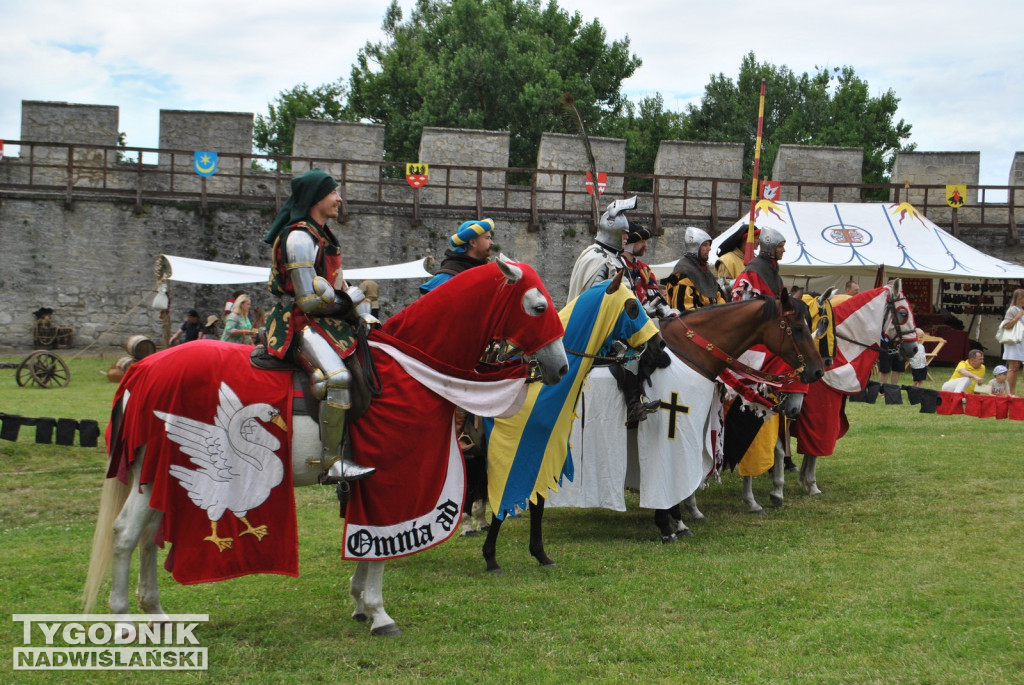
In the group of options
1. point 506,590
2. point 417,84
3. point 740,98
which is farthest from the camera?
point 740,98

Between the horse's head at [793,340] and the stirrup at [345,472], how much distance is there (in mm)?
3620


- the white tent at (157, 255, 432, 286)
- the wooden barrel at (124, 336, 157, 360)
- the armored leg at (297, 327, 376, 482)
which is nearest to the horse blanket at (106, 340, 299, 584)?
the armored leg at (297, 327, 376, 482)

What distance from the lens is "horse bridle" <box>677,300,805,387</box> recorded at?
22.8ft

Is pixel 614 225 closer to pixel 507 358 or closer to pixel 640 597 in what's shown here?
pixel 507 358

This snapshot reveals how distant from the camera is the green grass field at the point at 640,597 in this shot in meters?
4.36

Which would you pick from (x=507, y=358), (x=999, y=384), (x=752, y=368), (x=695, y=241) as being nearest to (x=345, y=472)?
(x=507, y=358)

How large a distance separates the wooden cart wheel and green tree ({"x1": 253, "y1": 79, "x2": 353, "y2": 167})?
94.4ft

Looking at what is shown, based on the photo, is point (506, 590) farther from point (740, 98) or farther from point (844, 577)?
point (740, 98)

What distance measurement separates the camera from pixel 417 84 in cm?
3872

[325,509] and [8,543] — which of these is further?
[325,509]

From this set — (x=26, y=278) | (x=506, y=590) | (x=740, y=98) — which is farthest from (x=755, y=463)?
(x=740, y=98)

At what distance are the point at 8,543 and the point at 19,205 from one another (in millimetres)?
16534

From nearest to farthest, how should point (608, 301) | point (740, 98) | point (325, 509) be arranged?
point (608, 301) → point (325, 509) → point (740, 98)

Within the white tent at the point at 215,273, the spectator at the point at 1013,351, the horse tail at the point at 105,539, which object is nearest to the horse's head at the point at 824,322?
the horse tail at the point at 105,539
